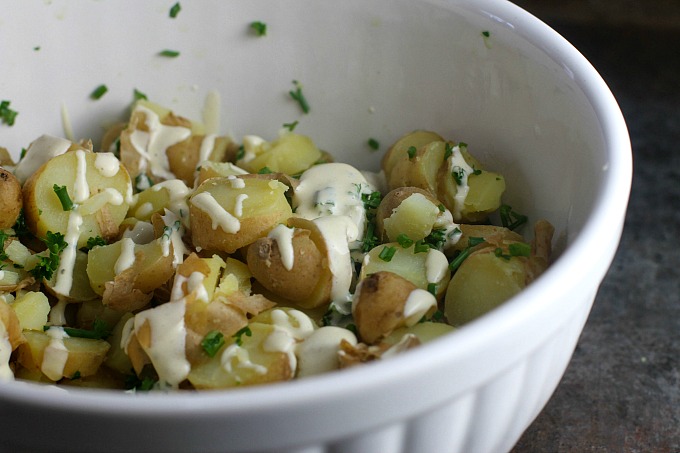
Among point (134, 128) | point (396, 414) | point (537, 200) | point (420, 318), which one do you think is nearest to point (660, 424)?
point (537, 200)

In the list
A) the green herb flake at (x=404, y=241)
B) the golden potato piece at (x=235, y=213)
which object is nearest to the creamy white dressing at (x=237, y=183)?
the golden potato piece at (x=235, y=213)

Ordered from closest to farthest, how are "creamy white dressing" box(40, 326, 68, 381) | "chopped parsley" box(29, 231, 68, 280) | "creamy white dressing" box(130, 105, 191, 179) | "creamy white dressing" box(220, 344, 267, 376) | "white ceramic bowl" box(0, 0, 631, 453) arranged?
"white ceramic bowl" box(0, 0, 631, 453) → "creamy white dressing" box(220, 344, 267, 376) → "creamy white dressing" box(40, 326, 68, 381) → "chopped parsley" box(29, 231, 68, 280) → "creamy white dressing" box(130, 105, 191, 179)

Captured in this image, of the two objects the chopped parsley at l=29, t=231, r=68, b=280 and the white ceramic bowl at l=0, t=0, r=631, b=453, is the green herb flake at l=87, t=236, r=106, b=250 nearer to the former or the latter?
the chopped parsley at l=29, t=231, r=68, b=280

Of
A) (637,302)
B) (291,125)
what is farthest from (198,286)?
(637,302)

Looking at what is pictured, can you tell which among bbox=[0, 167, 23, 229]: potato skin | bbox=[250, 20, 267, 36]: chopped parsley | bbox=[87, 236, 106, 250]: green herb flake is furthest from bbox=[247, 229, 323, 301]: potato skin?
bbox=[250, 20, 267, 36]: chopped parsley

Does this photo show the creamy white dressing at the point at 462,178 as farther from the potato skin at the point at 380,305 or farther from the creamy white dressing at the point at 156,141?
the creamy white dressing at the point at 156,141

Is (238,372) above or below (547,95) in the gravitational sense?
below

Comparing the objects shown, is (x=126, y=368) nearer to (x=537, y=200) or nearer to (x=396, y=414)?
(x=396, y=414)
